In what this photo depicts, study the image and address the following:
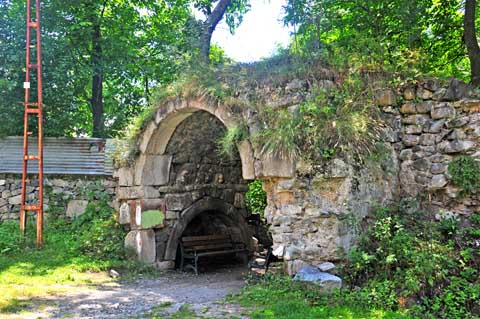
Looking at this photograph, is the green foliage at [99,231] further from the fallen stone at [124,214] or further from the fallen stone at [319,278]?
the fallen stone at [319,278]

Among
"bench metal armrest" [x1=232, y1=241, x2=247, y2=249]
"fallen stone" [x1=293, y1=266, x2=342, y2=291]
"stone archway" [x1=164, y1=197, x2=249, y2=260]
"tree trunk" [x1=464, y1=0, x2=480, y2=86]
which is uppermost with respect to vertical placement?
"tree trunk" [x1=464, y1=0, x2=480, y2=86]

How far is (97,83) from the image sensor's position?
1294cm

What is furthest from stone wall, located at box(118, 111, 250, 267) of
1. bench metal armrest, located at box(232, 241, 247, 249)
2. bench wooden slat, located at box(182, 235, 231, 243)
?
bench metal armrest, located at box(232, 241, 247, 249)

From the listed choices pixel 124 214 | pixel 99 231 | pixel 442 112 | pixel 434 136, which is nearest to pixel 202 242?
pixel 124 214

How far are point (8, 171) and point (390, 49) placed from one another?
7.79 meters

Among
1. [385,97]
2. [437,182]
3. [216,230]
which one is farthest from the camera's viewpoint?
[216,230]

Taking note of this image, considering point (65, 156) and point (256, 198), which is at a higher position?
point (65, 156)

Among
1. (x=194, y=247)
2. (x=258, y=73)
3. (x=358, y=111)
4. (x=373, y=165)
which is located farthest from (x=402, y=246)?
(x=194, y=247)

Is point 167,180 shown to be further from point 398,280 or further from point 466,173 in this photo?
point 466,173

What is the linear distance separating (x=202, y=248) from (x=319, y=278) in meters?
3.35

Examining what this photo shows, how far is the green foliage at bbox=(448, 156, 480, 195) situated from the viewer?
573 centimetres

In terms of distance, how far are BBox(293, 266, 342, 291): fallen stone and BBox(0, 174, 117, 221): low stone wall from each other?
563 cm

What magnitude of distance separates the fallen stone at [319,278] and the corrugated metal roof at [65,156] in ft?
19.0

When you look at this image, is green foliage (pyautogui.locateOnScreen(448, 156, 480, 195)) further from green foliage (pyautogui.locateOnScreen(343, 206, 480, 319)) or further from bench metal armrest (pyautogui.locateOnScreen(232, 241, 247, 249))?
bench metal armrest (pyautogui.locateOnScreen(232, 241, 247, 249))
